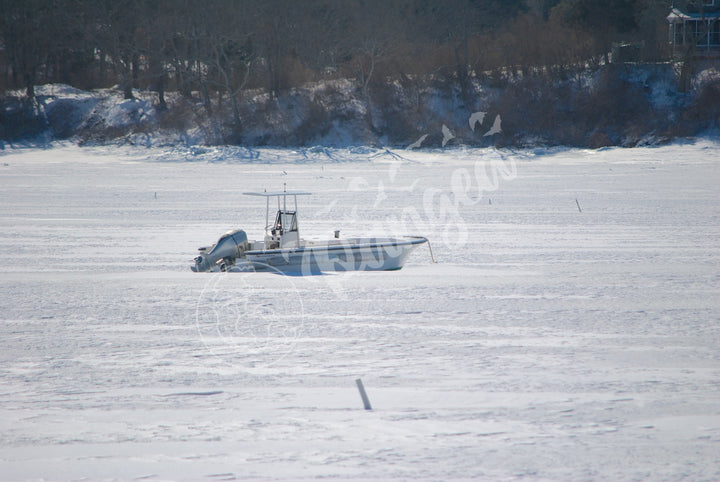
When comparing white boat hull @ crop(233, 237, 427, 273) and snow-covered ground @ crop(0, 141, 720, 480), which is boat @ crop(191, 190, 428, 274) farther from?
snow-covered ground @ crop(0, 141, 720, 480)

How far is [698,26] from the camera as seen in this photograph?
46688 mm

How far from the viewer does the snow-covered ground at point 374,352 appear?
19.2 ft

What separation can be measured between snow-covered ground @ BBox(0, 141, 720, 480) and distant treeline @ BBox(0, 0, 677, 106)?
1070 inches

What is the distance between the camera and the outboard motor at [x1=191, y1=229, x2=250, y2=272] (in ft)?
44.1

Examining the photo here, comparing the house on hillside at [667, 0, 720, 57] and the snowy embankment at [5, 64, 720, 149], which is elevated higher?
the house on hillside at [667, 0, 720, 57]

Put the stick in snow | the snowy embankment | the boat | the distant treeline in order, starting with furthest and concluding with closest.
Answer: the distant treeline
the snowy embankment
the boat
the stick in snow

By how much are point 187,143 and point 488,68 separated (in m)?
18.9

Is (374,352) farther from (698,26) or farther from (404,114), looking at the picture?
(698,26)

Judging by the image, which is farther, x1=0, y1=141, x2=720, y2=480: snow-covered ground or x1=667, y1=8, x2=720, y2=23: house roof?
x1=667, y1=8, x2=720, y2=23: house roof

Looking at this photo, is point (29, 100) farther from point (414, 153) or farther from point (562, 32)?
point (562, 32)

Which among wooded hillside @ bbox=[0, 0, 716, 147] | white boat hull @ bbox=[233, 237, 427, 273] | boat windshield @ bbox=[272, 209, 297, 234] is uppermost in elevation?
wooded hillside @ bbox=[0, 0, 716, 147]

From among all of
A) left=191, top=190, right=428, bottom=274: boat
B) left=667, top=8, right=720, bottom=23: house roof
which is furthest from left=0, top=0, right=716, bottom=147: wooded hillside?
left=191, top=190, right=428, bottom=274: boat

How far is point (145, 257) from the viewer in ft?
48.0

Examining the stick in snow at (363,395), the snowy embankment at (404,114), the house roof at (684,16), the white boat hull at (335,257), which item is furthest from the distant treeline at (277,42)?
the stick in snow at (363,395)
